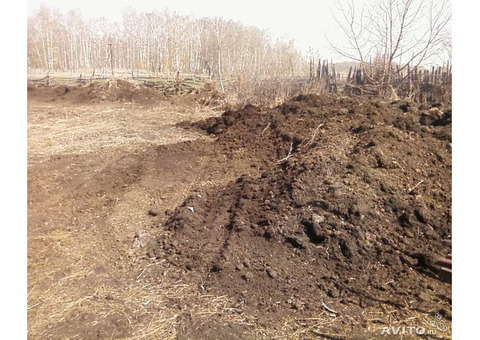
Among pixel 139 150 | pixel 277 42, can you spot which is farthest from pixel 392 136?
pixel 277 42

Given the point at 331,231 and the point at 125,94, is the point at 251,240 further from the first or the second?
the point at 125,94

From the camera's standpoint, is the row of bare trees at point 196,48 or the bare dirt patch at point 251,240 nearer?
the bare dirt patch at point 251,240

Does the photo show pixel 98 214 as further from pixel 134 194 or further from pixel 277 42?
pixel 277 42

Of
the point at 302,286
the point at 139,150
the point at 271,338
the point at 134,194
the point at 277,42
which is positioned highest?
the point at 277,42

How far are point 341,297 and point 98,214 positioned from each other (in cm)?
282

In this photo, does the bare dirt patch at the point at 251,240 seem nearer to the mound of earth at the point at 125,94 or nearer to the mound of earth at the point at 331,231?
the mound of earth at the point at 331,231

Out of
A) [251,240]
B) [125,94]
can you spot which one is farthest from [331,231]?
[125,94]

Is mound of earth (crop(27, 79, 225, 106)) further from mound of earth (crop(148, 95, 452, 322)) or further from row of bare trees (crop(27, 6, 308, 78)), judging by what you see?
mound of earth (crop(148, 95, 452, 322))

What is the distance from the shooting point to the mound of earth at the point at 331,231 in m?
2.66

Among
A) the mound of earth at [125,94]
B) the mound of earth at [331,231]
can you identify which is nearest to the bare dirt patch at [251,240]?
the mound of earth at [331,231]

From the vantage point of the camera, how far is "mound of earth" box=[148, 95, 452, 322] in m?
2.66

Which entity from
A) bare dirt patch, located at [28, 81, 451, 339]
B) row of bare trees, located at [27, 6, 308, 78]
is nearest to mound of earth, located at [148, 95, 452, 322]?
bare dirt patch, located at [28, 81, 451, 339]

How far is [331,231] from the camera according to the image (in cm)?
309

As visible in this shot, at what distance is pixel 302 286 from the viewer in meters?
2.72
